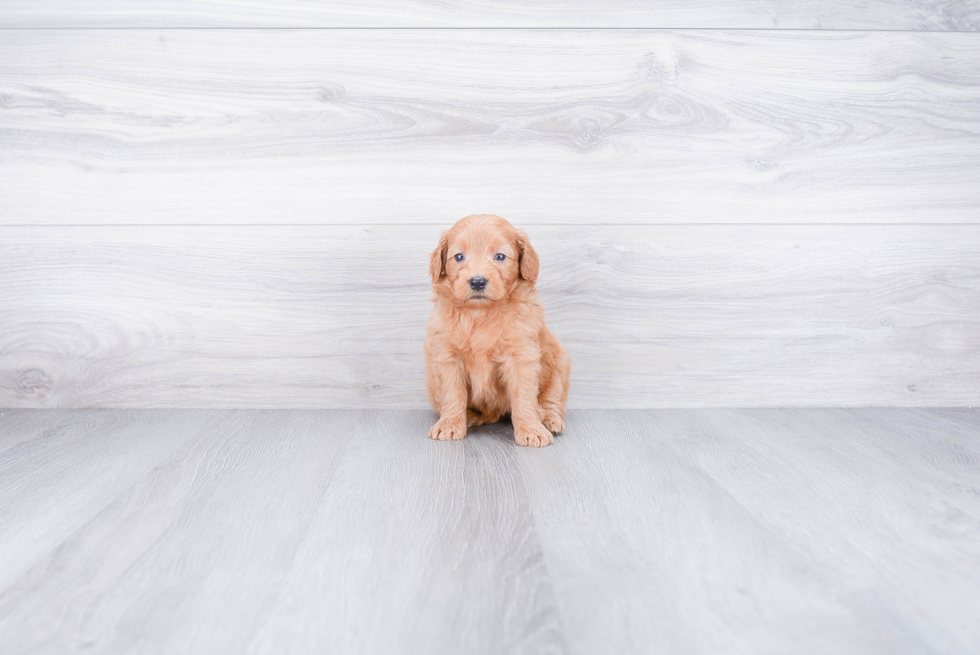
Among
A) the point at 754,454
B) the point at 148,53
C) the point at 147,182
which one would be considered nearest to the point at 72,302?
the point at 147,182

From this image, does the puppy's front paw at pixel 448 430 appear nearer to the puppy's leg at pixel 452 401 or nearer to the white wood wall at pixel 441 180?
the puppy's leg at pixel 452 401

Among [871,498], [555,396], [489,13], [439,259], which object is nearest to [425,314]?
[439,259]

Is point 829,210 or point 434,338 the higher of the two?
point 829,210

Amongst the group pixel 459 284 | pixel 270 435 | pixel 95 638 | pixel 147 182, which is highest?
pixel 147 182

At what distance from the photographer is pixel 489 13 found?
1751mm

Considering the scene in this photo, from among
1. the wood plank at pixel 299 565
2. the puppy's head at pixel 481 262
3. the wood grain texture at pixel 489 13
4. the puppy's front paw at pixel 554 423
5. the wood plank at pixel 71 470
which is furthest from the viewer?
the wood grain texture at pixel 489 13

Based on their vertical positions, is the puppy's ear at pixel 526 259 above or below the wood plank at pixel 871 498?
above

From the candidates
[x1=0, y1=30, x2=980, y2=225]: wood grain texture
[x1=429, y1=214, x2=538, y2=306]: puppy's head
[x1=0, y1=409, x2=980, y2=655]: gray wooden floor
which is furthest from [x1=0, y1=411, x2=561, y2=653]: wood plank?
[x1=0, y1=30, x2=980, y2=225]: wood grain texture

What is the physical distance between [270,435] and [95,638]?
849 millimetres

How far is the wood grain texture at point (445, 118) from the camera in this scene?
69.2 inches

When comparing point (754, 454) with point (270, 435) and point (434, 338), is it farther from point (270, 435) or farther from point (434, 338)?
point (270, 435)

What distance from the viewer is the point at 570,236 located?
1784 millimetres

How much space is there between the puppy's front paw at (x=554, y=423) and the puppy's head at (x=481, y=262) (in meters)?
0.32

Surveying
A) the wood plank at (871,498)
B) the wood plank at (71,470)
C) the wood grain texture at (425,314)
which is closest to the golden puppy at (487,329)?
the wood grain texture at (425,314)
